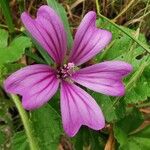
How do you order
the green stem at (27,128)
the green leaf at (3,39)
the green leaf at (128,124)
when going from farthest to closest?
the green leaf at (128,124), the green leaf at (3,39), the green stem at (27,128)

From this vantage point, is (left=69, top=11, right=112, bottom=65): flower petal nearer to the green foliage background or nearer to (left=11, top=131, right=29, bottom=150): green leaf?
the green foliage background

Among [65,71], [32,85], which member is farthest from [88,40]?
[32,85]

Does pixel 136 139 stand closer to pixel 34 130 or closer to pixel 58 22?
pixel 34 130

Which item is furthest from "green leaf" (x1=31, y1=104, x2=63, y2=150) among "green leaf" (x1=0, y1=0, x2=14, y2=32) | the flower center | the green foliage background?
"green leaf" (x1=0, y1=0, x2=14, y2=32)

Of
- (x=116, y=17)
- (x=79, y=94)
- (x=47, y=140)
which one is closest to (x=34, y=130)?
(x=47, y=140)

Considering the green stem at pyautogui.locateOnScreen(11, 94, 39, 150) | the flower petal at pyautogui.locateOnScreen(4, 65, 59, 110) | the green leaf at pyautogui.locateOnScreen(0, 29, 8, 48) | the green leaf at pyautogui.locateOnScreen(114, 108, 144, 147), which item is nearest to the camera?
the flower petal at pyautogui.locateOnScreen(4, 65, 59, 110)

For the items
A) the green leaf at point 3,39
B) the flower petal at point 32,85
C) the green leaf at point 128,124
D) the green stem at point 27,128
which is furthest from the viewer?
the green leaf at point 128,124

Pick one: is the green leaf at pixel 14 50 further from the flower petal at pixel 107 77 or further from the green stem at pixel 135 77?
the green stem at pixel 135 77

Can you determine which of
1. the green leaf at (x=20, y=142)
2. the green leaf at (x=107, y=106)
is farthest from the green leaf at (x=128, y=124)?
the green leaf at (x=20, y=142)
